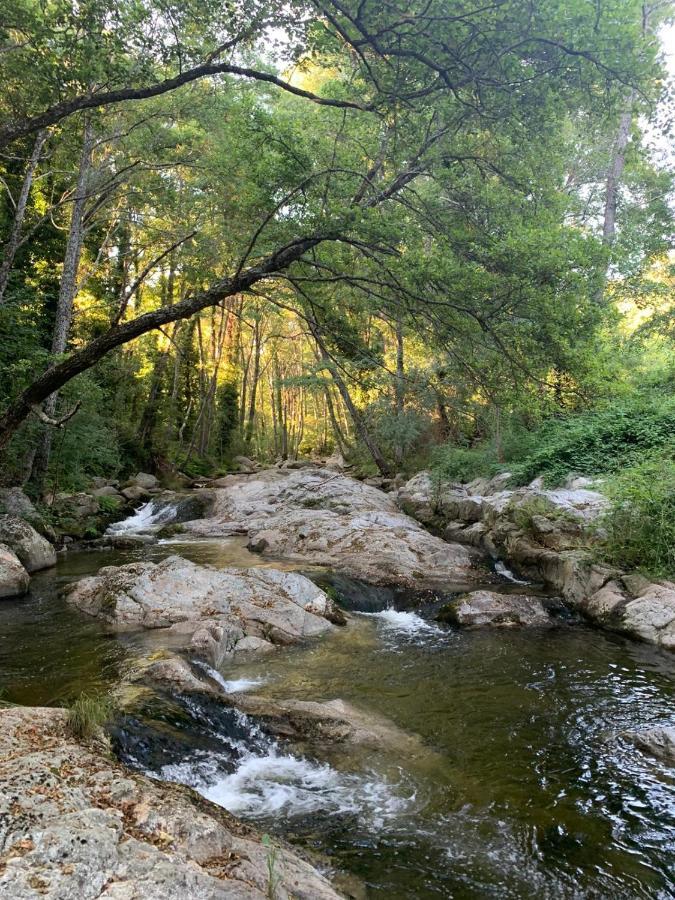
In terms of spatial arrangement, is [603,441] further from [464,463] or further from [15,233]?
[15,233]

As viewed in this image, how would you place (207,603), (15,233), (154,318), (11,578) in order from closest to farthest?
1. (154,318)
2. (207,603)
3. (11,578)
4. (15,233)

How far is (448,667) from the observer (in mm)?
6926

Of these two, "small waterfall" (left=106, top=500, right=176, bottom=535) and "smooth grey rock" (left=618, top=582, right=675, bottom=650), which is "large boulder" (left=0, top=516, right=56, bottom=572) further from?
"smooth grey rock" (left=618, top=582, right=675, bottom=650)

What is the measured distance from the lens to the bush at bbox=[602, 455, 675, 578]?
8.52 metres

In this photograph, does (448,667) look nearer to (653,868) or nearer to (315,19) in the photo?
(653,868)

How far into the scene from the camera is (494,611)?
8703 mm

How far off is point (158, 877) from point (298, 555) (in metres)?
10.8

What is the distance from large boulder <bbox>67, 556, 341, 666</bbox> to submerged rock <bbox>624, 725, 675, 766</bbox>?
446cm

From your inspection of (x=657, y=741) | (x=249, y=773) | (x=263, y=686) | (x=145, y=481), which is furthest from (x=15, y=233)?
(x=657, y=741)

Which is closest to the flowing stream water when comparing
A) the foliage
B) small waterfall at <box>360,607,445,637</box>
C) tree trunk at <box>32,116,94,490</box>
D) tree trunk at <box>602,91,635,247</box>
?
the foliage

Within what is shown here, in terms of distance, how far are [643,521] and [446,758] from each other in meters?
5.92

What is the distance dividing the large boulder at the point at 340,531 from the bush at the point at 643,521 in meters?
3.12

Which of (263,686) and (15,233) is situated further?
(15,233)

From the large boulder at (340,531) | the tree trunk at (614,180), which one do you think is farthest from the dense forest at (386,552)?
the tree trunk at (614,180)
